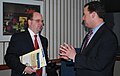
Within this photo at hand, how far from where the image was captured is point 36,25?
3.00 metres

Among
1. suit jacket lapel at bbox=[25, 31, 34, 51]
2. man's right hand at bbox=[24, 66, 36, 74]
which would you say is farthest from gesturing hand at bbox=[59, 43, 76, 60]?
suit jacket lapel at bbox=[25, 31, 34, 51]

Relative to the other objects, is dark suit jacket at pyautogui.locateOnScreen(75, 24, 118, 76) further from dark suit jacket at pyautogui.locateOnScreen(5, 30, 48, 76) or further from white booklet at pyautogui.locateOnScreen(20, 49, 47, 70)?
dark suit jacket at pyautogui.locateOnScreen(5, 30, 48, 76)

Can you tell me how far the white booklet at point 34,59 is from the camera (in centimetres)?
276

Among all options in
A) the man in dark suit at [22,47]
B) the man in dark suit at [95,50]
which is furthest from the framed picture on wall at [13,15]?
the man in dark suit at [95,50]

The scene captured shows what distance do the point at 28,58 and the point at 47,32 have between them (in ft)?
4.47

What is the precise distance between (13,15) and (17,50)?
2.79ft

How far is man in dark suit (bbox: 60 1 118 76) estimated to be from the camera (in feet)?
7.33

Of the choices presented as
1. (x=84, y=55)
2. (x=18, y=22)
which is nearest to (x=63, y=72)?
(x=18, y=22)

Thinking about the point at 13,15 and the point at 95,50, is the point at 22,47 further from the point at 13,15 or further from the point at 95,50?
the point at 95,50

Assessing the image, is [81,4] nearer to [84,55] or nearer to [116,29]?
[116,29]

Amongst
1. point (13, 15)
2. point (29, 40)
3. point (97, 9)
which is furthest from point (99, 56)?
point (13, 15)

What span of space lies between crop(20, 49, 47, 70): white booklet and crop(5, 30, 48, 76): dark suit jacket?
7 centimetres

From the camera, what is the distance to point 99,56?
223 centimetres

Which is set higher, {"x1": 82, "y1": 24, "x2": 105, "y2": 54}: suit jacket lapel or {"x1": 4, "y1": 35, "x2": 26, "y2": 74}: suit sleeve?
{"x1": 82, "y1": 24, "x2": 105, "y2": 54}: suit jacket lapel
